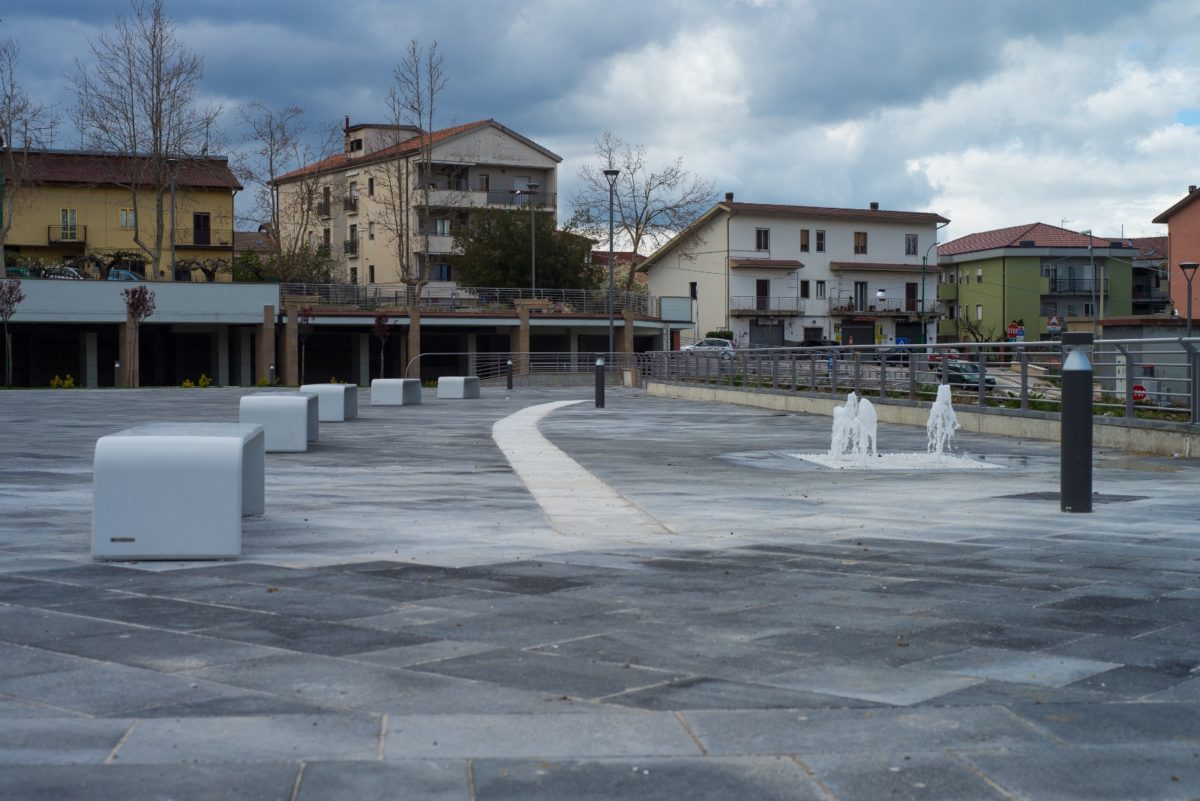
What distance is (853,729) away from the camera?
4273mm

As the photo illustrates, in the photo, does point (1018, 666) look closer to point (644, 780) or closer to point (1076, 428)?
point (644, 780)

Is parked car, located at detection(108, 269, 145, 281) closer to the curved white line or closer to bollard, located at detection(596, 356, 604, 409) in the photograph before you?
bollard, located at detection(596, 356, 604, 409)

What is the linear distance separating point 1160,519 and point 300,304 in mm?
56686

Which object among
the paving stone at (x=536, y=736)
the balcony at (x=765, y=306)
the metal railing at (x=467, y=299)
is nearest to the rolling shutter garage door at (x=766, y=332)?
the balcony at (x=765, y=306)

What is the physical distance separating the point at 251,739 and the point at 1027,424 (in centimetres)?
1706

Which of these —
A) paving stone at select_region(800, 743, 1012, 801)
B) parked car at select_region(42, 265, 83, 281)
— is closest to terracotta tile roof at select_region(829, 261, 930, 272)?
parked car at select_region(42, 265, 83, 281)

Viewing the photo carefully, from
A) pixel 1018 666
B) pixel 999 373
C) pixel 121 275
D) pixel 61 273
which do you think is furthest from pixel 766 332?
pixel 1018 666

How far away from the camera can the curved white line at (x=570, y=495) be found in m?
9.38

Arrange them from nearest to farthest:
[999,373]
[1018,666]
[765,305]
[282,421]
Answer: [1018,666] < [282,421] < [999,373] < [765,305]

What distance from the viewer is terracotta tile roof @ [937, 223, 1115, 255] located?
97688mm

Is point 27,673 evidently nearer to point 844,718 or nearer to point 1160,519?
point 844,718

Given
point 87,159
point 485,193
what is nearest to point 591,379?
point 485,193

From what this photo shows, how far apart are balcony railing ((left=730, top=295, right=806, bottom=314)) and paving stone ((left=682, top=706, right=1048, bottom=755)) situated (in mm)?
85331

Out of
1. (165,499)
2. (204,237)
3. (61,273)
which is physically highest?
(204,237)
